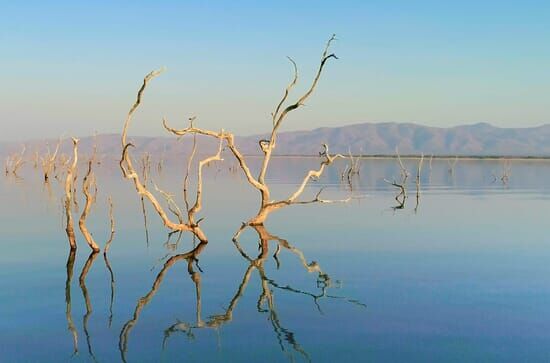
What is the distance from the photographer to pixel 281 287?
14.9 m

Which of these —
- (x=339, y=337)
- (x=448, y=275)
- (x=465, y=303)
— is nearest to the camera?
(x=339, y=337)

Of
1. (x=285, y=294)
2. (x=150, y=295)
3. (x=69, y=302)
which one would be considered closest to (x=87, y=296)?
(x=69, y=302)

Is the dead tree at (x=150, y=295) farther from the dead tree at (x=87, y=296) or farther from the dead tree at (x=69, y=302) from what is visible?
the dead tree at (x=69, y=302)

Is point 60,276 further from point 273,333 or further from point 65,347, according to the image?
point 273,333

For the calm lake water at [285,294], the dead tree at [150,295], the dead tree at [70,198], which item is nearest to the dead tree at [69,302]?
the calm lake water at [285,294]

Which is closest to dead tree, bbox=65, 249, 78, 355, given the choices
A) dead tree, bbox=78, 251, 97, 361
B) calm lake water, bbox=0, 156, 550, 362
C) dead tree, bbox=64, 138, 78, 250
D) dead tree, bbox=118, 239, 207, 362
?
calm lake water, bbox=0, 156, 550, 362

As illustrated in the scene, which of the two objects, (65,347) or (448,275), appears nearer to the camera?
(65,347)

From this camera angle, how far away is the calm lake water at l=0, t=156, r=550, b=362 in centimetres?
1044

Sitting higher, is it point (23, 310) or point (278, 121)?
point (278, 121)

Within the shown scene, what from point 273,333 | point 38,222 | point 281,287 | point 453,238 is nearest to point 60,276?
point 281,287

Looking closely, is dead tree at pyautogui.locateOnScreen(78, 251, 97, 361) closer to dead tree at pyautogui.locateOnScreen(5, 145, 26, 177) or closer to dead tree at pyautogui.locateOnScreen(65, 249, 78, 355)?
dead tree at pyautogui.locateOnScreen(65, 249, 78, 355)

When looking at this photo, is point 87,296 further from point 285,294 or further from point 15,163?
point 15,163

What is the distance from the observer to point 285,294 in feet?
46.5

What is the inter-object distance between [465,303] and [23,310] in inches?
366
